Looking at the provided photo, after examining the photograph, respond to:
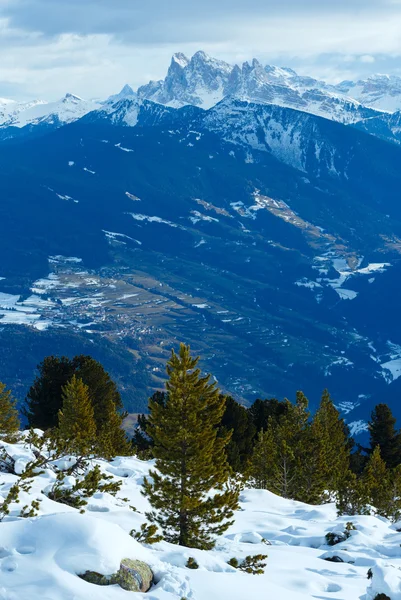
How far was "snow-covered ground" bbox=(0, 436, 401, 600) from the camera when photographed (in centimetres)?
1703

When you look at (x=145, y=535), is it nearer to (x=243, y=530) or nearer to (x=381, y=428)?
(x=243, y=530)

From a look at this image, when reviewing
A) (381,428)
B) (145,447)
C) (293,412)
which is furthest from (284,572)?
(381,428)

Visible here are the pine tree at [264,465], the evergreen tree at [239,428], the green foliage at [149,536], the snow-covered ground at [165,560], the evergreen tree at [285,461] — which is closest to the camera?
the snow-covered ground at [165,560]

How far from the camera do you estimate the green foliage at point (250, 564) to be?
73.6ft

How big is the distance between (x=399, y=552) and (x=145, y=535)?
524 inches

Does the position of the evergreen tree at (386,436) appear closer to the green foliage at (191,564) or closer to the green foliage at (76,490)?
the green foliage at (76,490)

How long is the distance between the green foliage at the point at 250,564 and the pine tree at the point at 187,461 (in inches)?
153

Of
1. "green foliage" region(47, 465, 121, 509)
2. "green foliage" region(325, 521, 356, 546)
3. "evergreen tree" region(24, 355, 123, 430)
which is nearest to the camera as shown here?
"green foliage" region(47, 465, 121, 509)

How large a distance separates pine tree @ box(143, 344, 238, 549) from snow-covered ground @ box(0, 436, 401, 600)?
1174 millimetres

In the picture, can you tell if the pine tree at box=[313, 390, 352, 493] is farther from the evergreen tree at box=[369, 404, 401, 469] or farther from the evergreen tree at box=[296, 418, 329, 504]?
the evergreen tree at box=[369, 404, 401, 469]

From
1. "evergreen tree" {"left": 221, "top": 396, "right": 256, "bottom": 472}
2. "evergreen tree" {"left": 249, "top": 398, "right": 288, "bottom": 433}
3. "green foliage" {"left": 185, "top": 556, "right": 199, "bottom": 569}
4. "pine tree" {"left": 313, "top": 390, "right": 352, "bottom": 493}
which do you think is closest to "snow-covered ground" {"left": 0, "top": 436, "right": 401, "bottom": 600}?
"green foliage" {"left": 185, "top": 556, "right": 199, "bottom": 569}

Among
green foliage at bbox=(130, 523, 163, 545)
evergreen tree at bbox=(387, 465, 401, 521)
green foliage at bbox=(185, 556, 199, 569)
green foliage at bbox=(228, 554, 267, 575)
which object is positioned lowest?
evergreen tree at bbox=(387, 465, 401, 521)

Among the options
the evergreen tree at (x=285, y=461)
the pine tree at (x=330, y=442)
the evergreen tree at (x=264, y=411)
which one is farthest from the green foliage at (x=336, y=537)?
the evergreen tree at (x=264, y=411)

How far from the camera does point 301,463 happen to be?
5212 centimetres
